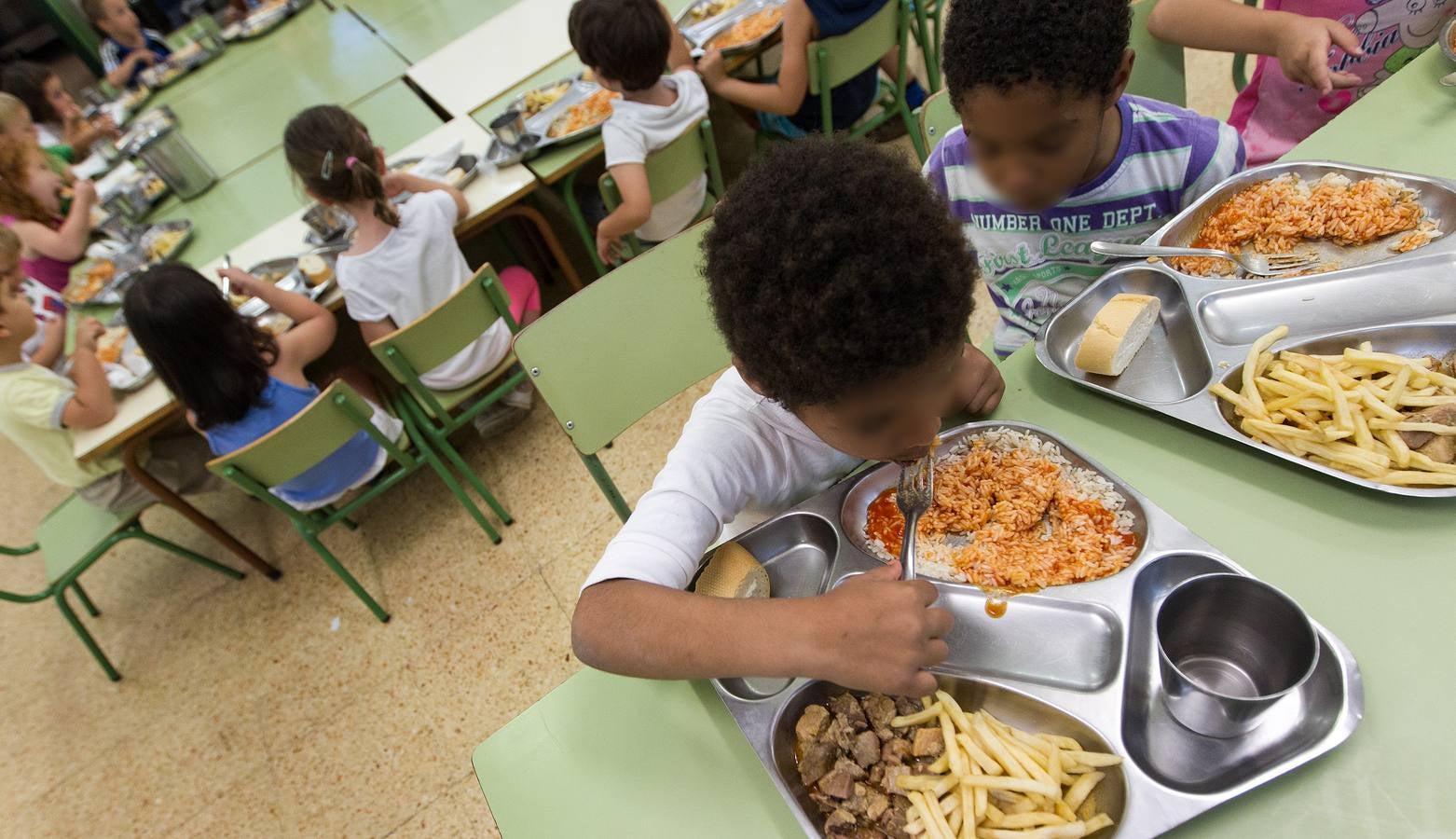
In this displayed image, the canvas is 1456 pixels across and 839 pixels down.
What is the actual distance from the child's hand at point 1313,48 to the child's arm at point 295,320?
299 cm

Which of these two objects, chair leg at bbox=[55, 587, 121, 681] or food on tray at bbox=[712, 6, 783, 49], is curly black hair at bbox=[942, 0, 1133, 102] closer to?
food on tray at bbox=[712, 6, 783, 49]

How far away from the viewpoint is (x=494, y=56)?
337 cm

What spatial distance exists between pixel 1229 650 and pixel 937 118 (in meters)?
1.35

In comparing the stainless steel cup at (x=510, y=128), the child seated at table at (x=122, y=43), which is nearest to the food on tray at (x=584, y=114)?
the stainless steel cup at (x=510, y=128)

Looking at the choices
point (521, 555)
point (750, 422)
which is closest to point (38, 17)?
point (521, 555)

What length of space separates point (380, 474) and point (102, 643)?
1.49m

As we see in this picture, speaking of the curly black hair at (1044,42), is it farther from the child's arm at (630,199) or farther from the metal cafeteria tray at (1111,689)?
the child's arm at (630,199)

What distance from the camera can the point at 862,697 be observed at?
3.38 ft

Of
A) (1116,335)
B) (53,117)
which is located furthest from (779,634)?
(53,117)

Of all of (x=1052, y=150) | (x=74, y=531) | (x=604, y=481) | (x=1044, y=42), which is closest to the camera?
(x=1044, y=42)

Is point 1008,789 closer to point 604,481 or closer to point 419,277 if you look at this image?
point 604,481

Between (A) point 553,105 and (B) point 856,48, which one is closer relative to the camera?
(B) point 856,48

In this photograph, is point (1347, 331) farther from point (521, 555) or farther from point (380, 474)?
point (380, 474)

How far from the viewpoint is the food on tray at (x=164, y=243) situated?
290 centimetres
